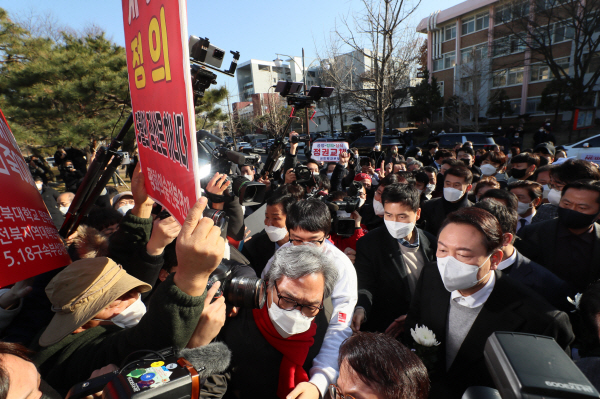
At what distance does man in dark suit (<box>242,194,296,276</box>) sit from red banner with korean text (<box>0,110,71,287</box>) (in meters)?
1.53

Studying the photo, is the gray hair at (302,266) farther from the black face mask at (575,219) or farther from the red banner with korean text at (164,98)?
the black face mask at (575,219)

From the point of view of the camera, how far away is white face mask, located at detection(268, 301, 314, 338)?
1.59m

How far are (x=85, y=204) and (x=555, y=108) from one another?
30852mm

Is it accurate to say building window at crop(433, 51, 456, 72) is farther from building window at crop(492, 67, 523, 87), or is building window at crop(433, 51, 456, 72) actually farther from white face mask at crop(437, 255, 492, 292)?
white face mask at crop(437, 255, 492, 292)

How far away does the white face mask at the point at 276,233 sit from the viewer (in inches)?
111

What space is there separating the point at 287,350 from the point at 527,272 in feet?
5.39

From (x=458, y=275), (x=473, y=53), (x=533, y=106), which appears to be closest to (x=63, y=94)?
(x=458, y=275)

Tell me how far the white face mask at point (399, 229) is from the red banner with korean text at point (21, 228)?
6.81ft

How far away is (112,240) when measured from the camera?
1988mm

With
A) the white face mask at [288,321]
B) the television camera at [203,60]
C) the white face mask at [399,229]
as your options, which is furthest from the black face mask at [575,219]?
the television camera at [203,60]

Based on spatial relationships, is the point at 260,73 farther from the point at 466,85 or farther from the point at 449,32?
the point at 466,85

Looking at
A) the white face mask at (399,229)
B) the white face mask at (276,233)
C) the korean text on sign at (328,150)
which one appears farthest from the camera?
the korean text on sign at (328,150)

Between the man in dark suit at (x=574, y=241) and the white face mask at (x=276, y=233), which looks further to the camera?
the white face mask at (x=276, y=233)

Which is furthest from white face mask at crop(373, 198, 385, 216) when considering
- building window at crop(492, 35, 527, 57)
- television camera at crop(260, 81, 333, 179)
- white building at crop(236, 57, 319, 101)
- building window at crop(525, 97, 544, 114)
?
white building at crop(236, 57, 319, 101)
